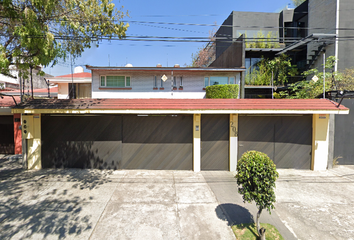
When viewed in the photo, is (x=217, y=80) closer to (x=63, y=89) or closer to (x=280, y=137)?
(x=280, y=137)

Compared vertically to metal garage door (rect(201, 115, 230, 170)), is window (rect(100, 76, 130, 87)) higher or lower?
higher

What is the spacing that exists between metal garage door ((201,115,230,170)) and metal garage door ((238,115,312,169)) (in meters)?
0.72

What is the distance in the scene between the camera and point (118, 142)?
8.52 m

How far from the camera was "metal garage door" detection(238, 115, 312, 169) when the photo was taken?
859 cm

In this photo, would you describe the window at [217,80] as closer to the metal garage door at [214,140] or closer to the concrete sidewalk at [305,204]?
the metal garage door at [214,140]

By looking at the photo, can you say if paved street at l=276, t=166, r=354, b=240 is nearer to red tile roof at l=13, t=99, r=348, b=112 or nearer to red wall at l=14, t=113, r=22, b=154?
red tile roof at l=13, t=99, r=348, b=112

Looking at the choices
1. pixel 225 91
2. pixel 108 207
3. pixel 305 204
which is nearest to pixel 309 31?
pixel 225 91

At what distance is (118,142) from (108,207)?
3.51 metres

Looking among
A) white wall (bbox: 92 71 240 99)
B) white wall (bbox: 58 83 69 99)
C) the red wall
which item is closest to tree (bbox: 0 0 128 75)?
the red wall

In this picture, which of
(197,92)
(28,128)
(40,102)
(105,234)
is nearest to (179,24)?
(197,92)

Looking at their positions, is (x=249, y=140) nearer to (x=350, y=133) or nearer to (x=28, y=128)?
(x=350, y=133)

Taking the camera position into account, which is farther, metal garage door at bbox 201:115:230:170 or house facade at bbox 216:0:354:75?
house facade at bbox 216:0:354:75

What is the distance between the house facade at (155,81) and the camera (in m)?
14.6

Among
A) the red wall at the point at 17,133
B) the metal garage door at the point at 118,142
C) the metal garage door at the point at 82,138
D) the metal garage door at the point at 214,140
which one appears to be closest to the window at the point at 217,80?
the metal garage door at the point at 214,140
